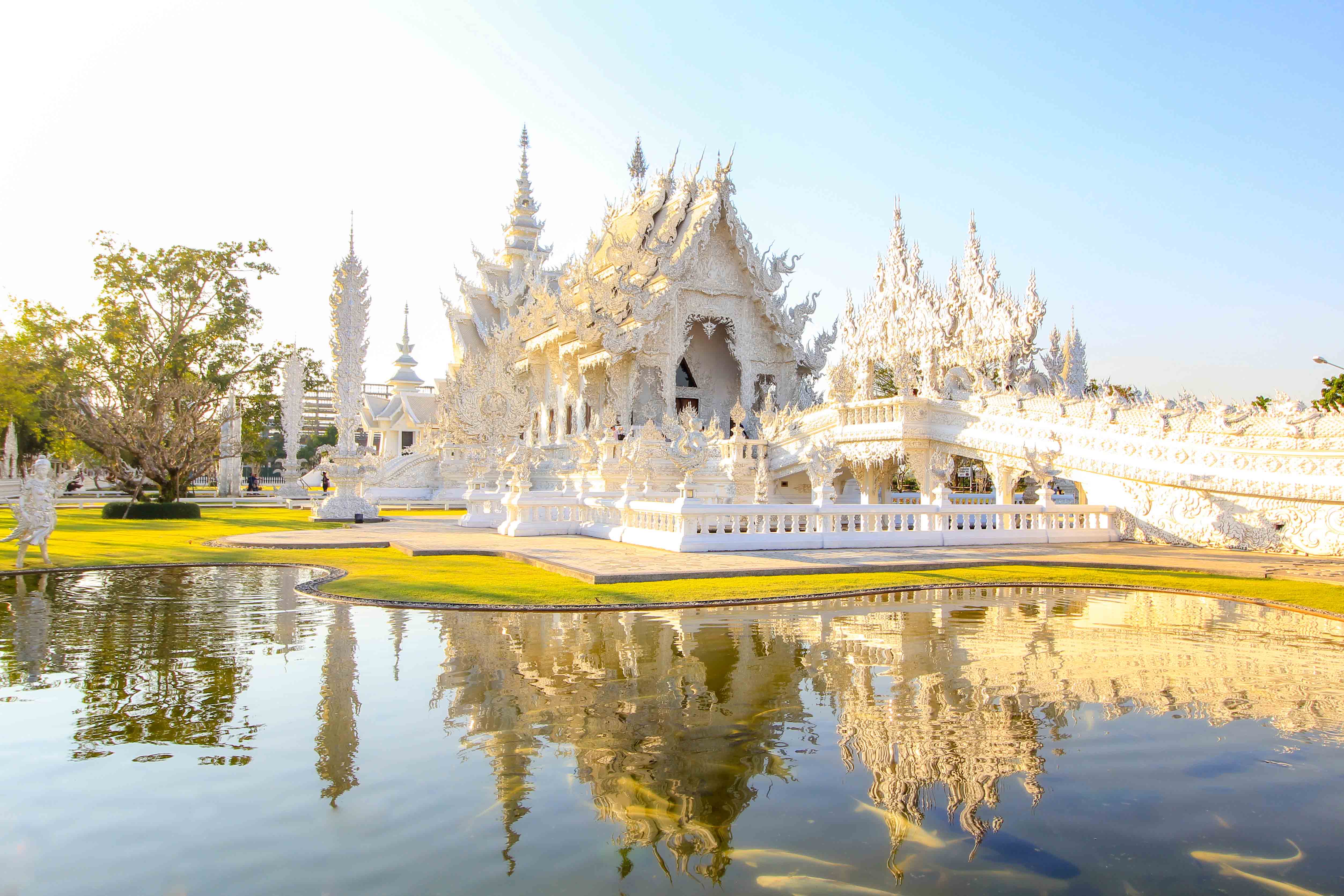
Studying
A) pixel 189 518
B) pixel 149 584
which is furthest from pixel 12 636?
pixel 189 518

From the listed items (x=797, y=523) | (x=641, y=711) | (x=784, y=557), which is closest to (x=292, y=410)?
(x=797, y=523)

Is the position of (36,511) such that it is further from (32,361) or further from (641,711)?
(32,361)

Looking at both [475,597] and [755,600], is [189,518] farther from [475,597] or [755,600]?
[755,600]

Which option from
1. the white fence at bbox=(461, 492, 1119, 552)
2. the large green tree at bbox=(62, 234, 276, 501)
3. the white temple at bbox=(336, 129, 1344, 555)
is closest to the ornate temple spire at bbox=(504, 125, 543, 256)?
the white temple at bbox=(336, 129, 1344, 555)

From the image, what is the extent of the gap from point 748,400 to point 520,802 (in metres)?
23.5

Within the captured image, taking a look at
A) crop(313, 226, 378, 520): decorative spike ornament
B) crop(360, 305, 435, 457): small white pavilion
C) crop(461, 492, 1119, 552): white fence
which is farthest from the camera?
crop(360, 305, 435, 457): small white pavilion

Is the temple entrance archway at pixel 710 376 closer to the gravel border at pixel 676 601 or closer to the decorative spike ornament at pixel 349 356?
the decorative spike ornament at pixel 349 356

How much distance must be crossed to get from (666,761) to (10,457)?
4040cm

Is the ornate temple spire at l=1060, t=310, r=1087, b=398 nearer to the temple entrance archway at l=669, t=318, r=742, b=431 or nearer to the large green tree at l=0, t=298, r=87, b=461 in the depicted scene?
the temple entrance archway at l=669, t=318, r=742, b=431

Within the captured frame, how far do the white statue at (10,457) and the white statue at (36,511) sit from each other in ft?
85.8

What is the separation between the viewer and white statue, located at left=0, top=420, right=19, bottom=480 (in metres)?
33.4

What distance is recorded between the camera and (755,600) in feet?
25.3

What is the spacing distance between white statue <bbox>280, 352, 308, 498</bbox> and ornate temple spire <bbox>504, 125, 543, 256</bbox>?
37.5ft

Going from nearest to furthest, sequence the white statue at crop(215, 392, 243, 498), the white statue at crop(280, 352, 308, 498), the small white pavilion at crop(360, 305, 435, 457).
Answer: the white statue at crop(215, 392, 243, 498)
the white statue at crop(280, 352, 308, 498)
the small white pavilion at crop(360, 305, 435, 457)
